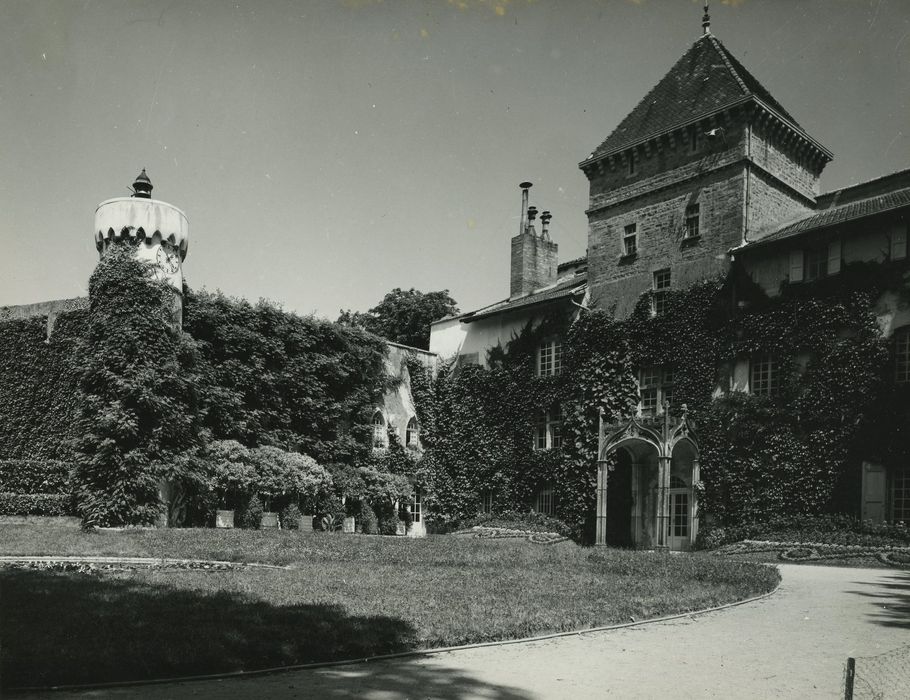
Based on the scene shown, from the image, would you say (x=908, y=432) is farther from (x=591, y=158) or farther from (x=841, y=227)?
(x=591, y=158)

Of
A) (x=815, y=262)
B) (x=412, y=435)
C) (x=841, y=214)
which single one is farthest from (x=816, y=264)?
(x=412, y=435)

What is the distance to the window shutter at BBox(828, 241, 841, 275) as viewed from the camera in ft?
76.5

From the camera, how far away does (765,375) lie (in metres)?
24.6

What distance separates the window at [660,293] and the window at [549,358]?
4274 mm

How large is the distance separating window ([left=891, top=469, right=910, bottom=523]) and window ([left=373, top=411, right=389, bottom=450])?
18052 millimetres

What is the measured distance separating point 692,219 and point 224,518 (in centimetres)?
1835

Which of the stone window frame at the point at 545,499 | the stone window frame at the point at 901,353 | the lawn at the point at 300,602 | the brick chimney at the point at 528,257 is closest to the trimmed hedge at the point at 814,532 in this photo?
the stone window frame at the point at 901,353

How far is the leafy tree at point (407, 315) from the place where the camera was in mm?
53688

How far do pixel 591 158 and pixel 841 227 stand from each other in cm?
1073

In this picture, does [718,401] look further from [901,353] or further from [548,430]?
[548,430]

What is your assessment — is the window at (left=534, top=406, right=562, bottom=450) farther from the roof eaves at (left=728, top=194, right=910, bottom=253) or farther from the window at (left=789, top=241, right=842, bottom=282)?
the window at (left=789, top=241, right=842, bottom=282)

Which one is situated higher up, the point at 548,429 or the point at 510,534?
the point at 548,429

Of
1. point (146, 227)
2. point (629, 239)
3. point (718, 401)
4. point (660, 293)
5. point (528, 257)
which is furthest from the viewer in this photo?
point (528, 257)

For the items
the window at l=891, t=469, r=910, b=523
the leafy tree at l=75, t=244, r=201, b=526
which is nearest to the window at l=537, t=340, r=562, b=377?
the window at l=891, t=469, r=910, b=523
